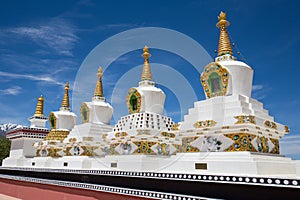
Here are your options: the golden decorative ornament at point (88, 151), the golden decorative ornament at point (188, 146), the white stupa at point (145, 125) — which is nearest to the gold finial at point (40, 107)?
the golden decorative ornament at point (88, 151)

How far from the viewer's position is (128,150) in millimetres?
11000

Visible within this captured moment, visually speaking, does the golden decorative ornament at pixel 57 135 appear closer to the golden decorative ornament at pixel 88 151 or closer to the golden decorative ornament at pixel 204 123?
the golden decorative ornament at pixel 88 151

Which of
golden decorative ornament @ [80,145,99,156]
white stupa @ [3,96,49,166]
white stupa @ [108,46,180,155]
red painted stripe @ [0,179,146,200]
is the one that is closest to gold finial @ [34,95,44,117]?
white stupa @ [3,96,49,166]

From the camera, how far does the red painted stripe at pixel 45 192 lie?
8.70 m

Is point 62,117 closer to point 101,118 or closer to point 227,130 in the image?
point 101,118

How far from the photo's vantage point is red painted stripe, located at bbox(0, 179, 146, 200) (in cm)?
870

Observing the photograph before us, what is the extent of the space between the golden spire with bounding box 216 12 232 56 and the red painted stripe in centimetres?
599

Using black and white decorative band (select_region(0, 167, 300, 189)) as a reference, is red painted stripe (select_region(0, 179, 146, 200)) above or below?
below

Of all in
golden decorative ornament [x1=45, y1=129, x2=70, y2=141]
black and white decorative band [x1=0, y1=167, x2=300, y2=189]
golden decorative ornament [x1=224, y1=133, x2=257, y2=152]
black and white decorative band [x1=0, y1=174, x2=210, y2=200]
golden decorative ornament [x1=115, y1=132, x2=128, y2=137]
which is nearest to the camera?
black and white decorative band [x1=0, y1=167, x2=300, y2=189]

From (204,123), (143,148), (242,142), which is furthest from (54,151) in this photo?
(242,142)

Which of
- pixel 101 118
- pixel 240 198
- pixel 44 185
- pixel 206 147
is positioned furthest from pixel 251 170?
pixel 101 118

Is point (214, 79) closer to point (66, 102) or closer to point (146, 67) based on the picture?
point (146, 67)

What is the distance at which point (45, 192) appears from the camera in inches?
465

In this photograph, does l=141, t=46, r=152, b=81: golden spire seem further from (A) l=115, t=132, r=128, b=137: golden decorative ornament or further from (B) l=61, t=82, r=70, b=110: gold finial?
(B) l=61, t=82, r=70, b=110: gold finial
